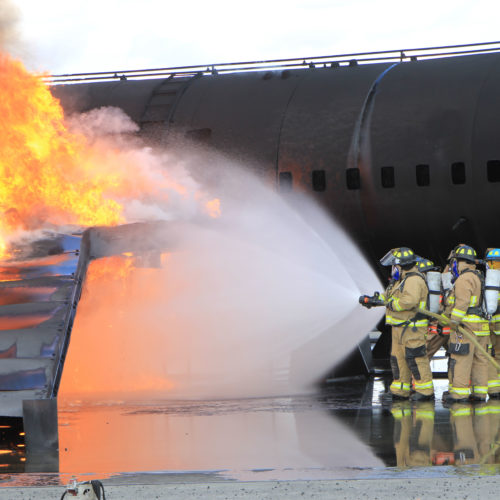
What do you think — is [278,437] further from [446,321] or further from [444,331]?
[444,331]

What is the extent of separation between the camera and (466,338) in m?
11.1

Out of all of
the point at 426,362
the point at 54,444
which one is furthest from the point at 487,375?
the point at 54,444

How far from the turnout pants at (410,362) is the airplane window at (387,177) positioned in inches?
108

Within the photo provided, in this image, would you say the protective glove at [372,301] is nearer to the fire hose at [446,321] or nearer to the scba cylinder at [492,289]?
the fire hose at [446,321]

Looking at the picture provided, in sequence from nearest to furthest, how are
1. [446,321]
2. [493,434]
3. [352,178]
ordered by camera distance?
[493,434] → [446,321] → [352,178]

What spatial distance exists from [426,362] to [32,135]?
5.84 m

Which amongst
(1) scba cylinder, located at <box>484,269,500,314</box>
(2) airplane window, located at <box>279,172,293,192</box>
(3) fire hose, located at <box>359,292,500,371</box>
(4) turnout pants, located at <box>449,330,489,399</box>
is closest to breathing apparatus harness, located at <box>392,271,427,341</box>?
(3) fire hose, located at <box>359,292,500,371</box>

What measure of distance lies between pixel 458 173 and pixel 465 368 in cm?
335

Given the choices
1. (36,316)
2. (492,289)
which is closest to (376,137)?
(492,289)

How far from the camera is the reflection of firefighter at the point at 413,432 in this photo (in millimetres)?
7305

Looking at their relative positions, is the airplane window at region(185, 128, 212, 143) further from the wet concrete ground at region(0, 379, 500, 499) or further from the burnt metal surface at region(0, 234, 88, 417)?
the burnt metal surface at region(0, 234, 88, 417)

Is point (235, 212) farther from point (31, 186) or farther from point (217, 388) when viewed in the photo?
point (31, 186)

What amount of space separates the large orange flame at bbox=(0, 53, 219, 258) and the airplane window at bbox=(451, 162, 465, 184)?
180 inches

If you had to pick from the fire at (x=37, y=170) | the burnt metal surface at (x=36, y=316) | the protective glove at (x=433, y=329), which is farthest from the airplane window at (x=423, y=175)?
the burnt metal surface at (x=36, y=316)
